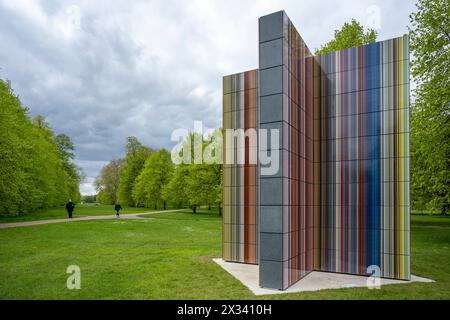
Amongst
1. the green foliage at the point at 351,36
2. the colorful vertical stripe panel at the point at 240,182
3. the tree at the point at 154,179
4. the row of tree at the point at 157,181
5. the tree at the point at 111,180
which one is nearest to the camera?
the colorful vertical stripe panel at the point at 240,182

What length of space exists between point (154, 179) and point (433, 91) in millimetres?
37152

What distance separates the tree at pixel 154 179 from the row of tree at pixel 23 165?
9915mm

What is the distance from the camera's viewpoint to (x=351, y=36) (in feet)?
73.2

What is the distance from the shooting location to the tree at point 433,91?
615 inches

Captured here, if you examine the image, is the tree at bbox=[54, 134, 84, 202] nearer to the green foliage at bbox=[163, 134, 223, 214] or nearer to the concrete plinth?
the green foliage at bbox=[163, 134, 223, 214]

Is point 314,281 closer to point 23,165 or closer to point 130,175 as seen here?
point 23,165

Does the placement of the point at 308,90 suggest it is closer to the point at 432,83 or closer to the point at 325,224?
the point at 325,224

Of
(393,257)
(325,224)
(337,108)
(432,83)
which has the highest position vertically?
(432,83)

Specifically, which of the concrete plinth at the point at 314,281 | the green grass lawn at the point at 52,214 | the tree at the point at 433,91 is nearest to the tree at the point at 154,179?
the green grass lawn at the point at 52,214

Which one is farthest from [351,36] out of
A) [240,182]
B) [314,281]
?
[314,281]

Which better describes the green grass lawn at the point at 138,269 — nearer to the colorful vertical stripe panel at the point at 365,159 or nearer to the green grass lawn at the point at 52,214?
the colorful vertical stripe panel at the point at 365,159
